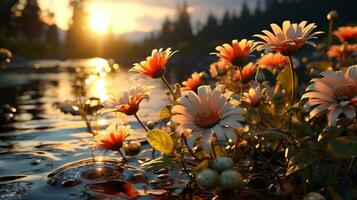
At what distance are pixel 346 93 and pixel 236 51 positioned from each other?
3.20ft

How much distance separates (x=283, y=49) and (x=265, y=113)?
4.12 feet

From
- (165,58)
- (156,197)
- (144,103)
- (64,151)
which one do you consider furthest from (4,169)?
(144,103)

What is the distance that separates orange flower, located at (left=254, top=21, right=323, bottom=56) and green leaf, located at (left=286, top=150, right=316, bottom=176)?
2.13 ft

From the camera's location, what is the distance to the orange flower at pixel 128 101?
3.22 m

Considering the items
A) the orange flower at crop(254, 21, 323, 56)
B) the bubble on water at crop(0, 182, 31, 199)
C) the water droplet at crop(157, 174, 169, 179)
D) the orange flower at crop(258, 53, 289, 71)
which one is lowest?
the water droplet at crop(157, 174, 169, 179)

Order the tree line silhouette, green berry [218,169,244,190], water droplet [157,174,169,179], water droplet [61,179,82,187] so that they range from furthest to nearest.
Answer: the tree line silhouette
water droplet [157,174,169,179]
water droplet [61,179,82,187]
green berry [218,169,244,190]

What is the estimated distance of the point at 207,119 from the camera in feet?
8.66

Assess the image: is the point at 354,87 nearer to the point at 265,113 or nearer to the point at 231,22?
the point at 265,113

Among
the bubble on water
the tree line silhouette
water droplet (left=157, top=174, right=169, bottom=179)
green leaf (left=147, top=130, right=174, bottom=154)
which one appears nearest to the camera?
green leaf (left=147, top=130, right=174, bottom=154)

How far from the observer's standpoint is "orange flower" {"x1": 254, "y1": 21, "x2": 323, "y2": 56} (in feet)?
9.12

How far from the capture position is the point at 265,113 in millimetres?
4016

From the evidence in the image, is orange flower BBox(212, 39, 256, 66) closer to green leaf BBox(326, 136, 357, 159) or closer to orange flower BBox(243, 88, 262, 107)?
orange flower BBox(243, 88, 262, 107)

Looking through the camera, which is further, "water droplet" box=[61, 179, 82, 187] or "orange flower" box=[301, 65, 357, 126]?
"water droplet" box=[61, 179, 82, 187]

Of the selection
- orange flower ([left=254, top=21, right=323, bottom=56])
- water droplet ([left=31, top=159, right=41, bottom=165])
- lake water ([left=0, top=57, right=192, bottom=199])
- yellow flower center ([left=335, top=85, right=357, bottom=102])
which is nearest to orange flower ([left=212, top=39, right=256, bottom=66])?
orange flower ([left=254, top=21, right=323, bottom=56])
